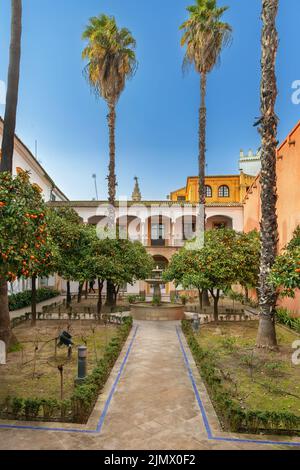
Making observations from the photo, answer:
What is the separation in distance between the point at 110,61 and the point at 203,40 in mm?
5855

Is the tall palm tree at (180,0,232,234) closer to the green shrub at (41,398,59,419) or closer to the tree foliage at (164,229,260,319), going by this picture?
the tree foliage at (164,229,260,319)

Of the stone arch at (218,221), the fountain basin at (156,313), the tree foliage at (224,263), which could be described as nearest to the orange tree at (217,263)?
the tree foliage at (224,263)

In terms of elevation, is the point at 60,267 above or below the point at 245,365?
above

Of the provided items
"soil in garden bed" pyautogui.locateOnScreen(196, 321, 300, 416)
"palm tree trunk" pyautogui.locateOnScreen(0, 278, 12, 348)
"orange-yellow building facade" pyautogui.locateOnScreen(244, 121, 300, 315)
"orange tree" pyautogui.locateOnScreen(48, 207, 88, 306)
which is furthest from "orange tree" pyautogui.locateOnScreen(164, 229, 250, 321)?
"palm tree trunk" pyautogui.locateOnScreen(0, 278, 12, 348)

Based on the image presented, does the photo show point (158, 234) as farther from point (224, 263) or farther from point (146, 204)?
point (224, 263)

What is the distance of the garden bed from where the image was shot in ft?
18.6

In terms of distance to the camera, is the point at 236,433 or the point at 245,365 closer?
the point at 236,433

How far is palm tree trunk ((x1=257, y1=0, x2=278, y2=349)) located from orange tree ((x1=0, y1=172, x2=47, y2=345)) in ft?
24.1

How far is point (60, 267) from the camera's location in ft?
54.7

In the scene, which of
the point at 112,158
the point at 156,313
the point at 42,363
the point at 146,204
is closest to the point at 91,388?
the point at 42,363

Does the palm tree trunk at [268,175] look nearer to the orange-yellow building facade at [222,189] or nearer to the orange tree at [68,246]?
the orange tree at [68,246]
